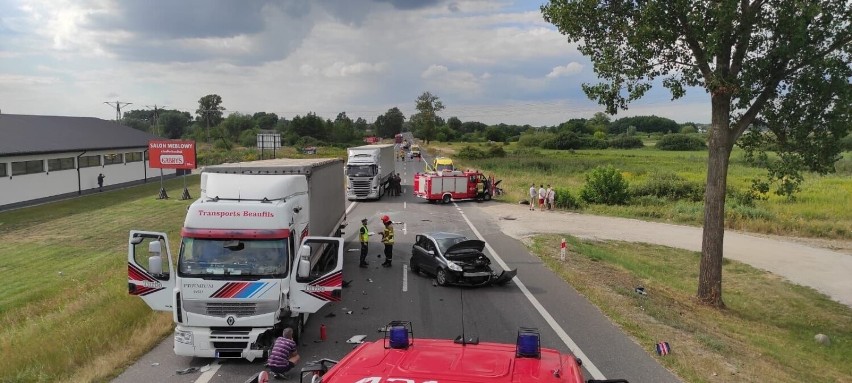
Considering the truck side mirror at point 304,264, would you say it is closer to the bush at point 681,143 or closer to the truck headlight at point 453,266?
the truck headlight at point 453,266

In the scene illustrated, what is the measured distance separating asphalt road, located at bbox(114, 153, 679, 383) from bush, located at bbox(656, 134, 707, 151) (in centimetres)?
11558

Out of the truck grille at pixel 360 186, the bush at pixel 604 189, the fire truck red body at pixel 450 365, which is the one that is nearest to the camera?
the fire truck red body at pixel 450 365

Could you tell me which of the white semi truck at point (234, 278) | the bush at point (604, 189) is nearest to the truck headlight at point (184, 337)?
the white semi truck at point (234, 278)

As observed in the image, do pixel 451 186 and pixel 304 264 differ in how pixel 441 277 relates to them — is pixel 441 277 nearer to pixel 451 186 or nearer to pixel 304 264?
pixel 304 264

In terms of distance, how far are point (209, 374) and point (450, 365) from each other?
7304mm

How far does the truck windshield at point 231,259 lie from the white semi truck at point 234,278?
2cm

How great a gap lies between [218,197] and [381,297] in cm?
551

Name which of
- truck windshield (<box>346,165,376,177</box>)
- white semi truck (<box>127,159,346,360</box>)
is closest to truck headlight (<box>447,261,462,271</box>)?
white semi truck (<box>127,159,346,360</box>)

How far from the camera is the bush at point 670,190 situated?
45094 millimetres

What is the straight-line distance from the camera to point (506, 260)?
21.3m

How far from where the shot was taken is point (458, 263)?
16734 millimetres

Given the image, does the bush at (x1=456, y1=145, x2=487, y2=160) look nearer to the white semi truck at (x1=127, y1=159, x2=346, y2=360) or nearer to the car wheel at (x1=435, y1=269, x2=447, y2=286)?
the car wheel at (x1=435, y1=269, x2=447, y2=286)

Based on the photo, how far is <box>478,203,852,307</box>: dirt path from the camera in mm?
23391

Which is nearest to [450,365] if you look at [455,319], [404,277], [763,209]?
[455,319]
